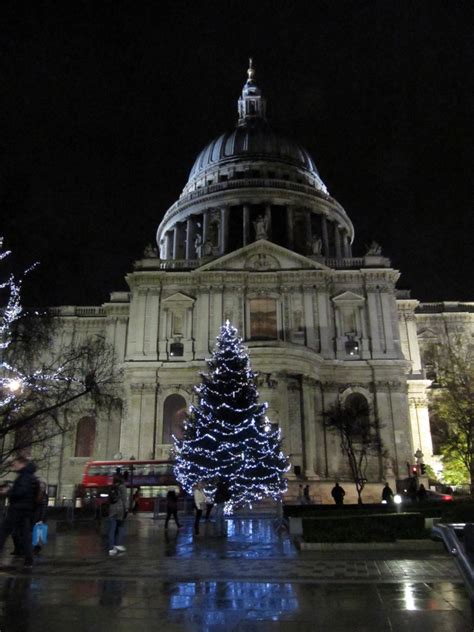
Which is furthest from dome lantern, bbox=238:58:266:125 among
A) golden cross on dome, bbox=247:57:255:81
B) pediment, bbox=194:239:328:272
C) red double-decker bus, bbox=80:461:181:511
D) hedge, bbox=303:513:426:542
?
hedge, bbox=303:513:426:542

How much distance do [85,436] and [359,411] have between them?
23511 mm

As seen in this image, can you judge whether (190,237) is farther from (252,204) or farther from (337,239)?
(337,239)

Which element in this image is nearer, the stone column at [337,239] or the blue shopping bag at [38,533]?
the blue shopping bag at [38,533]

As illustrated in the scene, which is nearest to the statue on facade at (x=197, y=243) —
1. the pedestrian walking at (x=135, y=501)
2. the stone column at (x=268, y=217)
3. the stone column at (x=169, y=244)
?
the stone column at (x=169, y=244)

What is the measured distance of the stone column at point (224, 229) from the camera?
61550 mm

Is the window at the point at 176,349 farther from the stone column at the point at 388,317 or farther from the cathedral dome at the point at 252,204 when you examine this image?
the stone column at the point at 388,317

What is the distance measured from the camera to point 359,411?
42.9m

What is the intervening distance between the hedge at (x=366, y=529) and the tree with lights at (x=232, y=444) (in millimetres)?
14285

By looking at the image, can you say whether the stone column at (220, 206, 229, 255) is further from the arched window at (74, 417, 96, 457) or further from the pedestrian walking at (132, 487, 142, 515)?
the pedestrian walking at (132, 487, 142, 515)

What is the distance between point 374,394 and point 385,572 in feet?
118

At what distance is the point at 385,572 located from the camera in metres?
11.2

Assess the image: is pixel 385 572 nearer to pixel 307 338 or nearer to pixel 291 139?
pixel 307 338

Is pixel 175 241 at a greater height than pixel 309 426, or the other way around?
pixel 175 241

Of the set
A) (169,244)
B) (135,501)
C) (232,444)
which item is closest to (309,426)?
(232,444)
